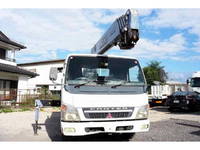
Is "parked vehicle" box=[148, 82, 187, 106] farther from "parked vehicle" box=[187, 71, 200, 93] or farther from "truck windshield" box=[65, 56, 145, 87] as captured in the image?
"truck windshield" box=[65, 56, 145, 87]

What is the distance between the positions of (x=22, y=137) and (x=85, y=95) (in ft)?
9.59

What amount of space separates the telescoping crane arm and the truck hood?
4.63 ft

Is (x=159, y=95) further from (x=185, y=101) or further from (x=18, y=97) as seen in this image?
(x=18, y=97)

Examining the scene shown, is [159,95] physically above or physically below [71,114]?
below

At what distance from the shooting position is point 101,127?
4984 mm

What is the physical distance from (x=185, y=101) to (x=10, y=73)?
14.4 m

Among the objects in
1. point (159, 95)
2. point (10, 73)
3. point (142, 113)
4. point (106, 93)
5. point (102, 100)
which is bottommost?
point (159, 95)

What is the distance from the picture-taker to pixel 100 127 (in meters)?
4.98

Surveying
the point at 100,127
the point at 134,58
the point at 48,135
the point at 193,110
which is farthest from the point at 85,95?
the point at 193,110

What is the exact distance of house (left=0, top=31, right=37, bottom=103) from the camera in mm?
18359

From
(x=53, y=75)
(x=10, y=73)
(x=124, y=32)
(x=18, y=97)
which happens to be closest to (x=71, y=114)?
(x=53, y=75)

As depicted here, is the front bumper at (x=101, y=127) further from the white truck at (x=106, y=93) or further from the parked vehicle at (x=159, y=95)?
the parked vehicle at (x=159, y=95)

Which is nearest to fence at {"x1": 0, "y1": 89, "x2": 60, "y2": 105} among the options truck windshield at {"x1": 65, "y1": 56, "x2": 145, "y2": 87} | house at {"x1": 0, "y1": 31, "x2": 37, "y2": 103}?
house at {"x1": 0, "y1": 31, "x2": 37, "y2": 103}

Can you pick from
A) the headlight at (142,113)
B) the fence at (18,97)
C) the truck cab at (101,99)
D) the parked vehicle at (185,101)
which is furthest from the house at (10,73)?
the headlight at (142,113)
